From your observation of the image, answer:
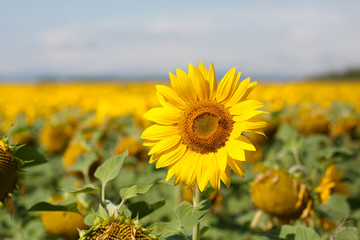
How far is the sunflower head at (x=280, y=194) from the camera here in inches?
73.5

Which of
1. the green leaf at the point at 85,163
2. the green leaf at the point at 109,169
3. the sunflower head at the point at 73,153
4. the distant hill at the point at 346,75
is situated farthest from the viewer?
the distant hill at the point at 346,75

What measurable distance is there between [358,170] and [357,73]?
79.2ft

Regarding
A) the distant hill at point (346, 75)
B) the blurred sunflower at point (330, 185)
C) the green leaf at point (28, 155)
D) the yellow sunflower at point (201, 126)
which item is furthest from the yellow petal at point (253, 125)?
the distant hill at point (346, 75)

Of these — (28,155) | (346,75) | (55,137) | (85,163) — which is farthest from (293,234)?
(346,75)

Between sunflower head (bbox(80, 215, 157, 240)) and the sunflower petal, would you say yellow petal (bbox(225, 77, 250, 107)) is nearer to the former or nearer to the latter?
the sunflower petal

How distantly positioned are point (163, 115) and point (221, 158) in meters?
0.26

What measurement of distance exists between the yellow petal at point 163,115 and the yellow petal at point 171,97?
0.07 feet

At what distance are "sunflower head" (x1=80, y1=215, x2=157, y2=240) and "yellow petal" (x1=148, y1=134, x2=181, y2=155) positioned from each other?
30 cm

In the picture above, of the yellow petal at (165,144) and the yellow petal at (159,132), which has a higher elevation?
the yellow petal at (159,132)

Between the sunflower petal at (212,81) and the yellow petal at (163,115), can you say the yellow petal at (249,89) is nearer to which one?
the sunflower petal at (212,81)

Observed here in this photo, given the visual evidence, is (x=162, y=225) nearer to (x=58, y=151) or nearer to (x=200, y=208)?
(x=200, y=208)

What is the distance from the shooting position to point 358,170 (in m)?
3.95

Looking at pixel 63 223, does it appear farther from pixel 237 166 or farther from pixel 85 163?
pixel 237 166

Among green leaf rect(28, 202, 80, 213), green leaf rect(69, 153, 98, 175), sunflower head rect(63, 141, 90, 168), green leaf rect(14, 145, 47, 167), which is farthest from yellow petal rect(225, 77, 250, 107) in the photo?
sunflower head rect(63, 141, 90, 168)
